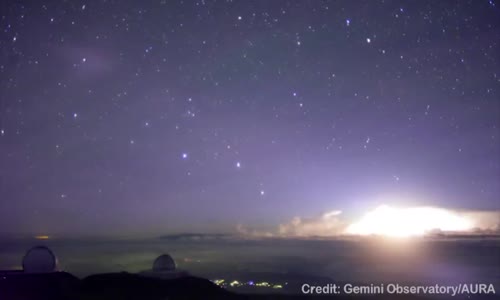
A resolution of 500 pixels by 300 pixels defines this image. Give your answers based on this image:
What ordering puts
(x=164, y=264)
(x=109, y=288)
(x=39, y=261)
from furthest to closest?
1. (x=164, y=264)
2. (x=39, y=261)
3. (x=109, y=288)

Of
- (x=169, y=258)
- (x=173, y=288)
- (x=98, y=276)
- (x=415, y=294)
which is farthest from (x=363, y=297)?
(x=98, y=276)

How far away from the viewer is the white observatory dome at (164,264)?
38094 millimetres

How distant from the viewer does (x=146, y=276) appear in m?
35.7

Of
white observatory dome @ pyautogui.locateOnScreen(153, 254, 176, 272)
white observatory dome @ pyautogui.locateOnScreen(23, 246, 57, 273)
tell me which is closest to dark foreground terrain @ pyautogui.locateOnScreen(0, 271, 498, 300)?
white observatory dome @ pyautogui.locateOnScreen(23, 246, 57, 273)

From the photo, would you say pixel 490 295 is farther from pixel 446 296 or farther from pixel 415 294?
pixel 415 294

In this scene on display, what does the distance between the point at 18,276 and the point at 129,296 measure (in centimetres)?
872

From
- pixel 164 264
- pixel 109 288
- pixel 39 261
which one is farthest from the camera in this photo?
pixel 164 264

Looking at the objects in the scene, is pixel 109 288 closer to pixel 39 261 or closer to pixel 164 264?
pixel 164 264

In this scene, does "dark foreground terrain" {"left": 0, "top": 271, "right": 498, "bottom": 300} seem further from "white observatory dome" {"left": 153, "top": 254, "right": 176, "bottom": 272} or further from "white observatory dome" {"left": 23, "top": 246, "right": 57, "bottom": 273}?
"white observatory dome" {"left": 153, "top": 254, "right": 176, "bottom": 272}

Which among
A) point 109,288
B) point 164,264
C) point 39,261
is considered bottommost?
point 109,288

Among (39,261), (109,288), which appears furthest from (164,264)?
(39,261)

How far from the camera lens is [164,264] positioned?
38.4 meters

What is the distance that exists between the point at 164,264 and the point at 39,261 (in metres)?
10.5

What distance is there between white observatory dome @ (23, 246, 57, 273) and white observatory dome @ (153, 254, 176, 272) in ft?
28.2
